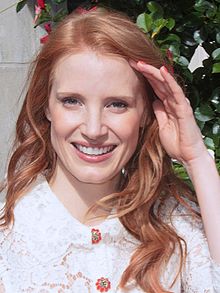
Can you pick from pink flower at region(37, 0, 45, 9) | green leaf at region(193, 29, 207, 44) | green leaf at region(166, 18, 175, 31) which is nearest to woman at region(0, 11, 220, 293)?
green leaf at region(166, 18, 175, 31)

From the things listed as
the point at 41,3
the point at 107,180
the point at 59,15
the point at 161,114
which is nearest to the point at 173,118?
the point at 161,114

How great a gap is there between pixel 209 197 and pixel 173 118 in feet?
0.84

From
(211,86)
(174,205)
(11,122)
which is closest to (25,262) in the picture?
(174,205)

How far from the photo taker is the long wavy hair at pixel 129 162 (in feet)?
7.04

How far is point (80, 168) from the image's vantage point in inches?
83.4

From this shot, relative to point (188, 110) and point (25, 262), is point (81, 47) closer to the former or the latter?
point (188, 110)

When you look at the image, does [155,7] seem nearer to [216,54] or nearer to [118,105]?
[216,54]

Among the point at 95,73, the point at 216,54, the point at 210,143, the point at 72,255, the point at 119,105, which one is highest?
the point at 95,73

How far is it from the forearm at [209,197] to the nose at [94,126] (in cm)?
29

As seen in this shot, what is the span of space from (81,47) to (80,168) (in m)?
0.33

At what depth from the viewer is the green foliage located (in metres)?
2.58

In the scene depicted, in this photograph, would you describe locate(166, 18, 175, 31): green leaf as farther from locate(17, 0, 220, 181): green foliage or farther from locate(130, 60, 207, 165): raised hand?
locate(130, 60, 207, 165): raised hand

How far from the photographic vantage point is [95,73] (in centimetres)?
206

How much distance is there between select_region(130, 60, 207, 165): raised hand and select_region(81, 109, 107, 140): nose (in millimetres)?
175
